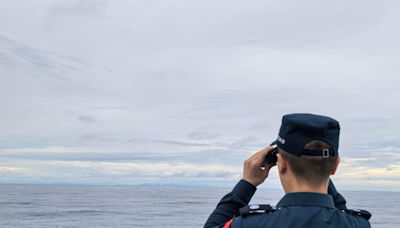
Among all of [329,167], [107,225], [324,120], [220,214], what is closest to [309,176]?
[329,167]

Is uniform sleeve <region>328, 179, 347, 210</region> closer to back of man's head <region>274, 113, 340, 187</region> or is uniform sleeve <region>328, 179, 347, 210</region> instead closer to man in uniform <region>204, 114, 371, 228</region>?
man in uniform <region>204, 114, 371, 228</region>

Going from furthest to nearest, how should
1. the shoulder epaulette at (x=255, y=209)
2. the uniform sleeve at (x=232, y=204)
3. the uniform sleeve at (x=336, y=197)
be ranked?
the uniform sleeve at (x=336, y=197), the uniform sleeve at (x=232, y=204), the shoulder epaulette at (x=255, y=209)

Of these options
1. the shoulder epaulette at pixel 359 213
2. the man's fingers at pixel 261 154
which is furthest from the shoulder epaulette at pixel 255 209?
the shoulder epaulette at pixel 359 213

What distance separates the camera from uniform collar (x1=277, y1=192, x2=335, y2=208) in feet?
8.46

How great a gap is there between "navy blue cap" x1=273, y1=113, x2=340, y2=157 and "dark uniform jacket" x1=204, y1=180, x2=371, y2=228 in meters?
0.21

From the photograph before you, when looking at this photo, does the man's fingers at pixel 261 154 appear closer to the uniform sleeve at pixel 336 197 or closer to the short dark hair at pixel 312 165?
the short dark hair at pixel 312 165

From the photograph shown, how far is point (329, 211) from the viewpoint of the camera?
2.61 m

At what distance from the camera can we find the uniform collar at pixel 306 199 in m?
2.58

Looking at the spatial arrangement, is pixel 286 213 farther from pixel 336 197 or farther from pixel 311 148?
pixel 336 197

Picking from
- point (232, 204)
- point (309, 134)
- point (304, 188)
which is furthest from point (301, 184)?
point (232, 204)

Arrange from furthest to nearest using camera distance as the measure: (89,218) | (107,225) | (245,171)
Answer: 1. (89,218)
2. (107,225)
3. (245,171)

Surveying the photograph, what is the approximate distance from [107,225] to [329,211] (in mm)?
49099

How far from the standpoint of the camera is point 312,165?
255 centimetres

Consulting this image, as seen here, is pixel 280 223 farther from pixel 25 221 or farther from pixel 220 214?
pixel 25 221
